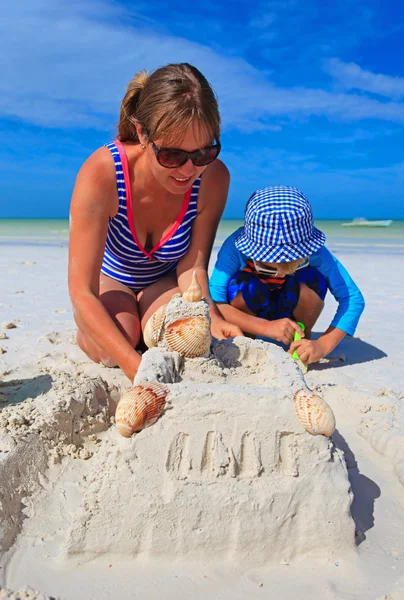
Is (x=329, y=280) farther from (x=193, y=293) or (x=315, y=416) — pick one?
(x=315, y=416)

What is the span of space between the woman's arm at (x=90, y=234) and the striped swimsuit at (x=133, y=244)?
7 centimetres

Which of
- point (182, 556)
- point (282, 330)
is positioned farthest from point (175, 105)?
point (182, 556)

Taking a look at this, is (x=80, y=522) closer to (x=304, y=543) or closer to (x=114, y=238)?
(x=304, y=543)

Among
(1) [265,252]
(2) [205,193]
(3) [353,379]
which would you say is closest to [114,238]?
(2) [205,193]

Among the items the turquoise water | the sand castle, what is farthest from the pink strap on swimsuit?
the turquoise water

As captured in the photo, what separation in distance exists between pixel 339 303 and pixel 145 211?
4.54ft

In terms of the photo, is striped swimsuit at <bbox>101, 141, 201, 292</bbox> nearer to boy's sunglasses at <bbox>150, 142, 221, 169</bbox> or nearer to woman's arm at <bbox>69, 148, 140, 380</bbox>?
woman's arm at <bbox>69, 148, 140, 380</bbox>

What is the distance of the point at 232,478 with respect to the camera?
175 cm

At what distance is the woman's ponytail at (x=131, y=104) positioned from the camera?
9.09 ft

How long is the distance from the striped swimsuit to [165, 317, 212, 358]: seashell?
1.03 m

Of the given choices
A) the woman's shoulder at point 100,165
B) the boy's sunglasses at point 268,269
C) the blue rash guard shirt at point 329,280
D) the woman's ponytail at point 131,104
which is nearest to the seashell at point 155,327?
the woman's shoulder at point 100,165

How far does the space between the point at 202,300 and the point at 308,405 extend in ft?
2.45

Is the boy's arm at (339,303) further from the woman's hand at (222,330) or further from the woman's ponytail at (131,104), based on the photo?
the woman's ponytail at (131,104)

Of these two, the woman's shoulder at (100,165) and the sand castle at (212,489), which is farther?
the woman's shoulder at (100,165)
